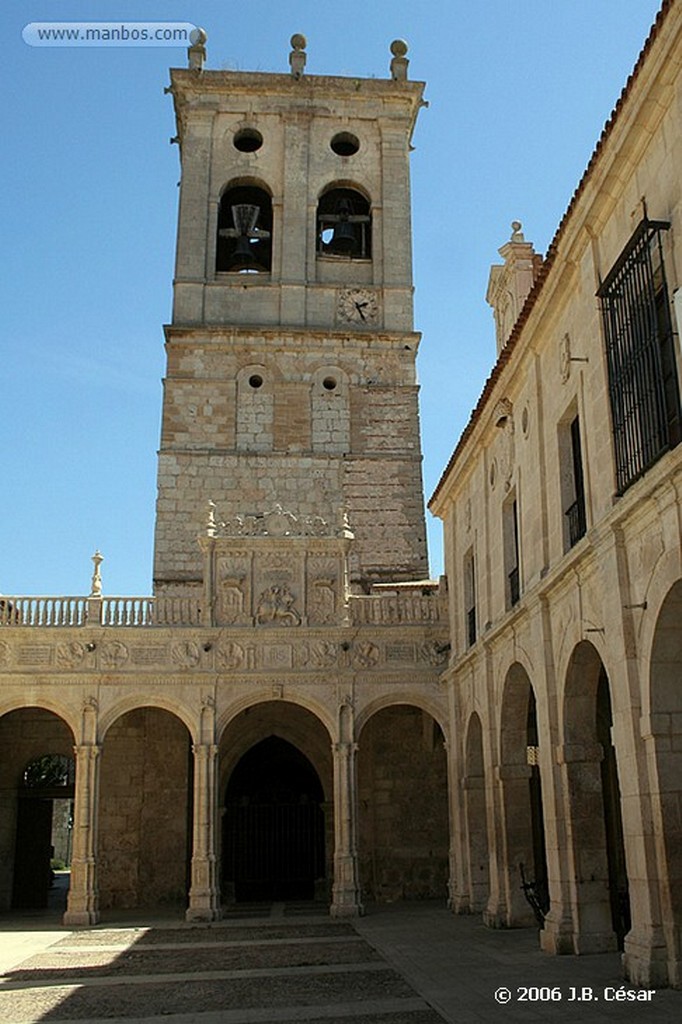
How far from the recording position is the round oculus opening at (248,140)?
30.9m

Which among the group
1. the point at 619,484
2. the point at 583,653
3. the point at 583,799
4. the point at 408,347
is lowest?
the point at 583,799

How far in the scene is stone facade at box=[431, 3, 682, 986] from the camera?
9969mm

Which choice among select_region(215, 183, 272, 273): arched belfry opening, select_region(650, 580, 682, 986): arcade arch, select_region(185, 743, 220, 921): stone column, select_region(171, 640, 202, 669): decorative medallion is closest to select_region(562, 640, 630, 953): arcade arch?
select_region(650, 580, 682, 986): arcade arch

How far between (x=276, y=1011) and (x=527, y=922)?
257 inches

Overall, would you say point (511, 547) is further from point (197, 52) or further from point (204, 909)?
point (197, 52)

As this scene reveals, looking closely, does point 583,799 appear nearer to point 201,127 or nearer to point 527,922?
point 527,922

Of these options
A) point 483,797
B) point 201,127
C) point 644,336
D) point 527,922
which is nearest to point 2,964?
point 527,922

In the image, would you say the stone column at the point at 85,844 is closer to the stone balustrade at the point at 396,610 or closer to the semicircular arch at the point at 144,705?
the semicircular arch at the point at 144,705

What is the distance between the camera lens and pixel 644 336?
1045 cm

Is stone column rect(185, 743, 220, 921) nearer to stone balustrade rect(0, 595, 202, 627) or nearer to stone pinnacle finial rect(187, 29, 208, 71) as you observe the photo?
stone balustrade rect(0, 595, 202, 627)

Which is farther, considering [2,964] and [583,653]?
[2,964]

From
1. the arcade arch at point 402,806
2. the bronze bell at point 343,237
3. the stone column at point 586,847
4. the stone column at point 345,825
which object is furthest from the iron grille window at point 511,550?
the bronze bell at point 343,237

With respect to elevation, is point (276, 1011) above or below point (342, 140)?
below

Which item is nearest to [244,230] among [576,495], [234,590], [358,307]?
[358,307]
